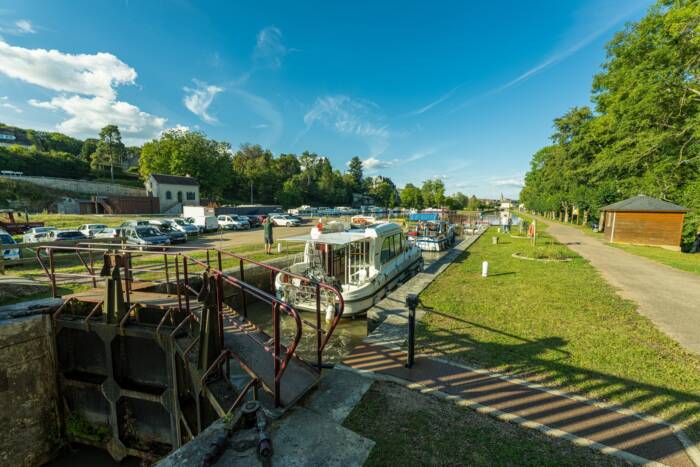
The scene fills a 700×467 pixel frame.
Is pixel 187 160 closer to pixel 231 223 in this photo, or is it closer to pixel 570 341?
pixel 231 223

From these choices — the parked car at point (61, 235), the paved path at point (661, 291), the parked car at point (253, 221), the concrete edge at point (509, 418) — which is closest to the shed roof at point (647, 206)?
the paved path at point (661, 291)

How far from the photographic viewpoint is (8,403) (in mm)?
5348

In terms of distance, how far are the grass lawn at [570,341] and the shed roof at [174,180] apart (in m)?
51.6

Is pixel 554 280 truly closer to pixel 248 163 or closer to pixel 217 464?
pixel 217 464

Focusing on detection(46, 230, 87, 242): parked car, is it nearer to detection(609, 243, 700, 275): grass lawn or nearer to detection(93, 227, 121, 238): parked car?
detection(93, 227, 121, 238): parked car

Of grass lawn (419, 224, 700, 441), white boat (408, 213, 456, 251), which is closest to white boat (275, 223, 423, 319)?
grass lawn (419, 224, 700, 441)

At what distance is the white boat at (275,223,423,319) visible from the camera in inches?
364

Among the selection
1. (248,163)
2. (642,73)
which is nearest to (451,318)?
(642,73)

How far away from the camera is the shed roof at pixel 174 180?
155 ft

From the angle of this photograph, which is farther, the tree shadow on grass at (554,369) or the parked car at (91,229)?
the parked car at (91,229)

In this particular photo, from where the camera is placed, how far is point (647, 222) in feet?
63.3

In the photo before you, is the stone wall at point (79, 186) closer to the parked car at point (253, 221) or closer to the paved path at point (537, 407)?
the parked car at point (253, 221)

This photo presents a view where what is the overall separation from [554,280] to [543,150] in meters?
70.6

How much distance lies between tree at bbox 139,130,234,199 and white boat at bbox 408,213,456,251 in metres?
49.1
